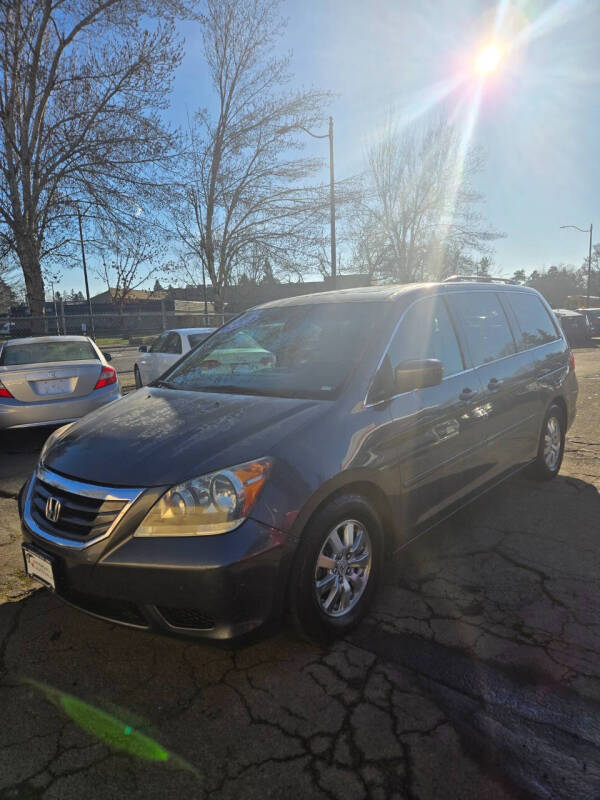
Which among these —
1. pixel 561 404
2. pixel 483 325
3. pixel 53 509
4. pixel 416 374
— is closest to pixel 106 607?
pixel 53 509

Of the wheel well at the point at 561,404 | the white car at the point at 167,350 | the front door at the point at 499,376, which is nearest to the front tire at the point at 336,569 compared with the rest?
the front door at the point at 499,376

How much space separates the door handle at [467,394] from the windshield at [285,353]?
0.76 metres

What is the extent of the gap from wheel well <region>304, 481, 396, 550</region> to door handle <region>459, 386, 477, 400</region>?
0.97m

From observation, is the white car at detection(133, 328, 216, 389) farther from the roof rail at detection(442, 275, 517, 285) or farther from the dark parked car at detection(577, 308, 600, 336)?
the dark parked car at detection(577, 308, 600, 336)

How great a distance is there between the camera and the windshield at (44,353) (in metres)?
6.44

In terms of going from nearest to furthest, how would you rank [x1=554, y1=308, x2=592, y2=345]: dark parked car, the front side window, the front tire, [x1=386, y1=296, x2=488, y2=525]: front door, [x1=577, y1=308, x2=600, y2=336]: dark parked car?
the front tire, [x1=386, y1=296, x2=488, y2=525]: front door, the front side window, [x1=554, y1=308, x2=592, y2=345]: dark parked car, [x1=577, y1=308, x2=600, y2=336]: dark parked car

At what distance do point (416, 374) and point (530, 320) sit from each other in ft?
7.93

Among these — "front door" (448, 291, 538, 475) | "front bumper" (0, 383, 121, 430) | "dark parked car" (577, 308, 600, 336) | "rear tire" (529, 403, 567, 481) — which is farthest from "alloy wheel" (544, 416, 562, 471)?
"dark parked car" (577, 308, 600, 336)

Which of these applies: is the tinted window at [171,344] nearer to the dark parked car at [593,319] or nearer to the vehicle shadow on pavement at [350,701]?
the vehicle shadow on pavement at [350,701]

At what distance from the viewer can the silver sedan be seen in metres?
5.92

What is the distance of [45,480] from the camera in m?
2.41

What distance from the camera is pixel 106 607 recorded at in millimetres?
2102

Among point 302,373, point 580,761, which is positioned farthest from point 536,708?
point 302,373

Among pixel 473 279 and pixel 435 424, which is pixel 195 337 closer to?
pixel 473 279
